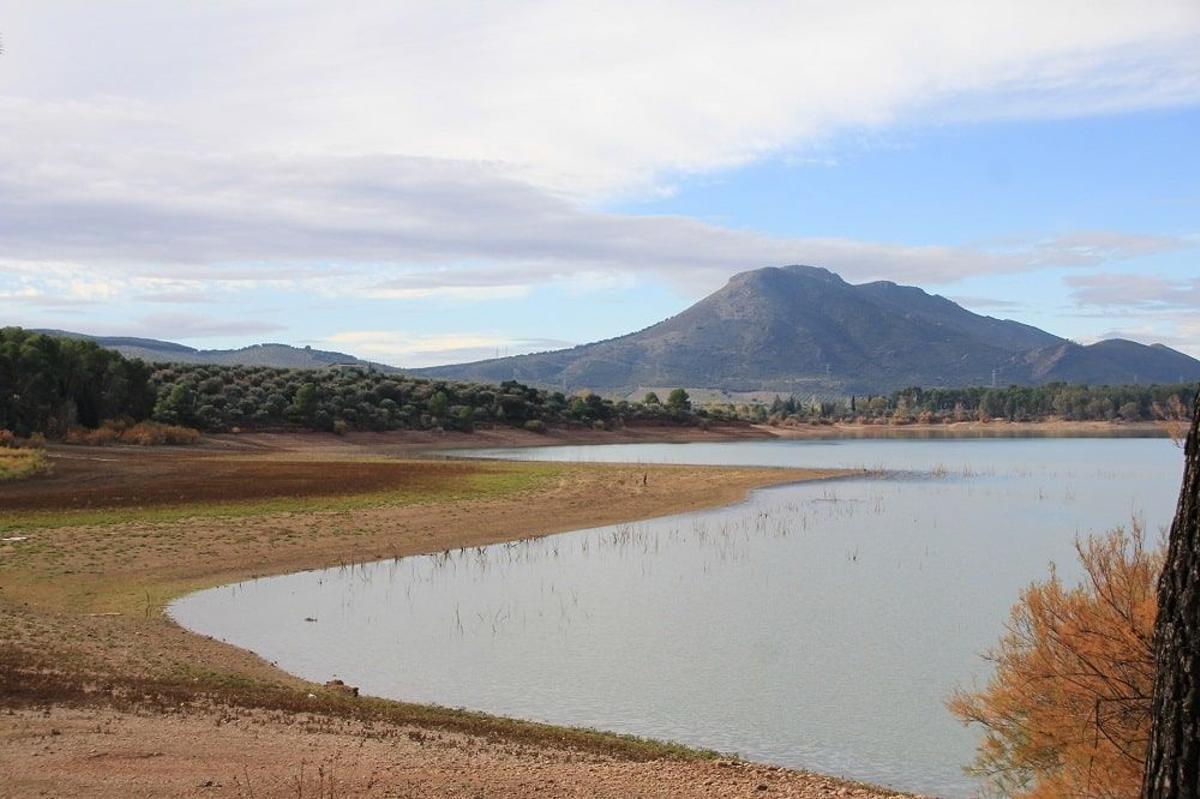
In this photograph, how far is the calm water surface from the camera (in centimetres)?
1329

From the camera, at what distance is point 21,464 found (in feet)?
127

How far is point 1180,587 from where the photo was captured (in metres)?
4.28

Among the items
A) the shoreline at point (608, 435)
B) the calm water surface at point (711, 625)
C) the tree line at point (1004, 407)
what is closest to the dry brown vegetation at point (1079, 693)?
the calm water surface at point (711, 625)

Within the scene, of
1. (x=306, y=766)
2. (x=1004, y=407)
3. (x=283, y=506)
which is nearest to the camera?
(x=306, y=766)

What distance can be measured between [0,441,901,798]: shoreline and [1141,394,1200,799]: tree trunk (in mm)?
4969

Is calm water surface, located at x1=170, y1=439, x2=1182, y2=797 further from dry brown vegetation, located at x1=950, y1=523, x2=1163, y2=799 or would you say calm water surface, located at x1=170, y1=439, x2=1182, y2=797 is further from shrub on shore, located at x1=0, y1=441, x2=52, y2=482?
shrub on shore, located at x1=0, y1=441, x2=52, y2=482

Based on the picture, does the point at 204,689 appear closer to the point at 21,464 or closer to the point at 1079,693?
the point at 1079,693

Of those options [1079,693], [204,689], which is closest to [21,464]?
[204,689]

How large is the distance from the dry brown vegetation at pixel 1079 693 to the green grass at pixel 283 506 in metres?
24.0

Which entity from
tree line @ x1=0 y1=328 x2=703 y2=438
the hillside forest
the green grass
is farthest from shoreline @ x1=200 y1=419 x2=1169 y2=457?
the green grass

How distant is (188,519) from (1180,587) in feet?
95.2

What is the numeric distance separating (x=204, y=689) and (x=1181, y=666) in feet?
36.1

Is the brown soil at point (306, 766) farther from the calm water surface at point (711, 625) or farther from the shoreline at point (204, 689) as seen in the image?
the calm water surface at point (711, 625)

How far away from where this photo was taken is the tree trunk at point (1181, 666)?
416cm
